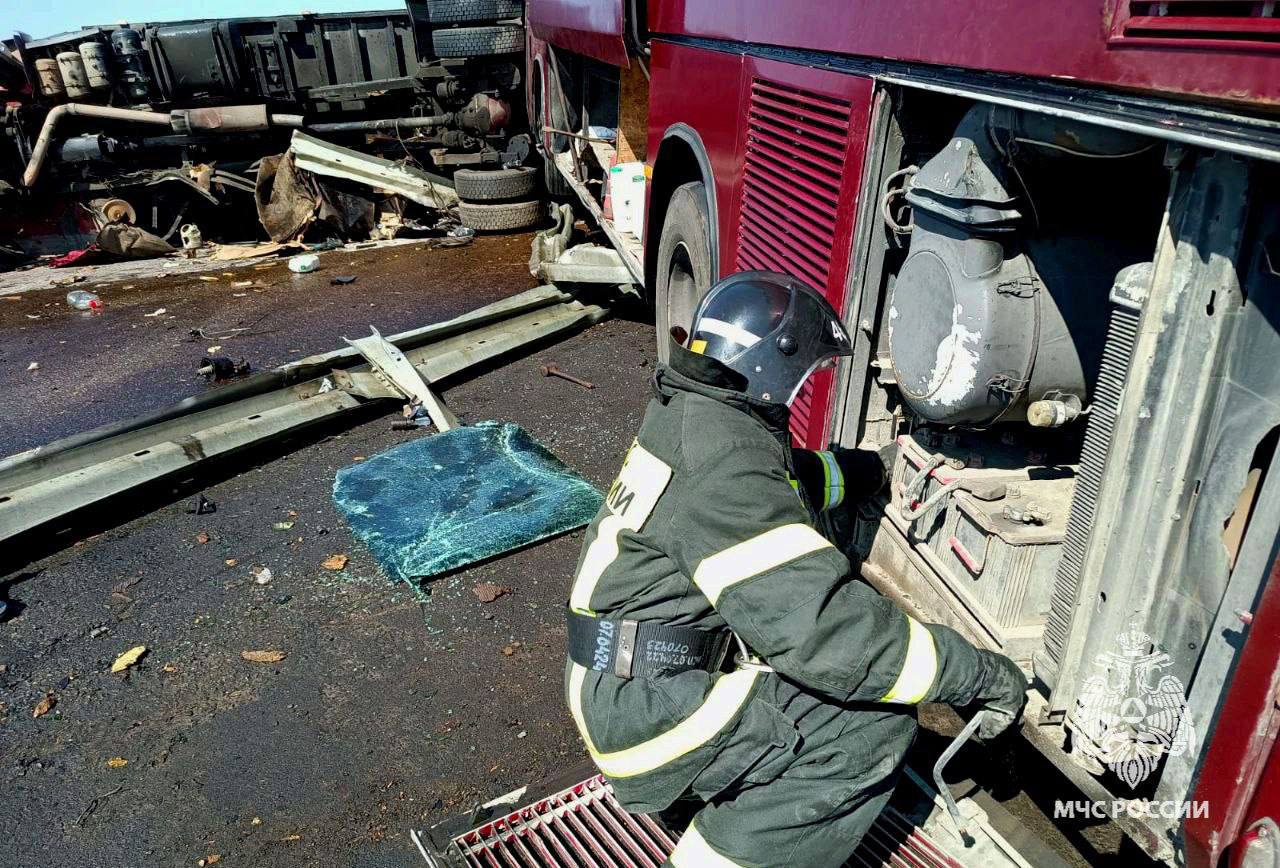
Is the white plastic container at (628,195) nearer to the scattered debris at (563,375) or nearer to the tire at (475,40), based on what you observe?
the scattered debris at (563,375)

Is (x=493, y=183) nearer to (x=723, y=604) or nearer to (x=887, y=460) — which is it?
(x=887, y=460)

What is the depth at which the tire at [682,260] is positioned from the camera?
14.0ft

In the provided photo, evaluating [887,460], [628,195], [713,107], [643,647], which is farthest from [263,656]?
Answer: [628,195]

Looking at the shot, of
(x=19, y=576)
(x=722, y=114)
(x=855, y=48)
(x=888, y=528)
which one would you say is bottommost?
(x=19, y=576)

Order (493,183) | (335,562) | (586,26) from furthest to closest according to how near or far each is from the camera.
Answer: (493,183), (586,26), (335,562)

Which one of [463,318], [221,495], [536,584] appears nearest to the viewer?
[536,584]

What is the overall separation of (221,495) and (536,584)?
175 centimetres

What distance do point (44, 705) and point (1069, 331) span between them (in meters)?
3.39

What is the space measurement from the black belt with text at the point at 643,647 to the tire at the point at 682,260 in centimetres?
209

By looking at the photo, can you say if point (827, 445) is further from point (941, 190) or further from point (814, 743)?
point (814, 743)

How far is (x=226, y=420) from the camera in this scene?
465 cm

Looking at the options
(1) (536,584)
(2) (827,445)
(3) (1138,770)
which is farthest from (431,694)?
(3) (1138,770)

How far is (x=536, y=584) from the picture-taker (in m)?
3.70

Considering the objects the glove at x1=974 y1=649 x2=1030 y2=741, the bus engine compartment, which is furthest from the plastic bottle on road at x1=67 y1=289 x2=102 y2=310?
the glove at x1=974 y1=649 x2=1030 y2=741
